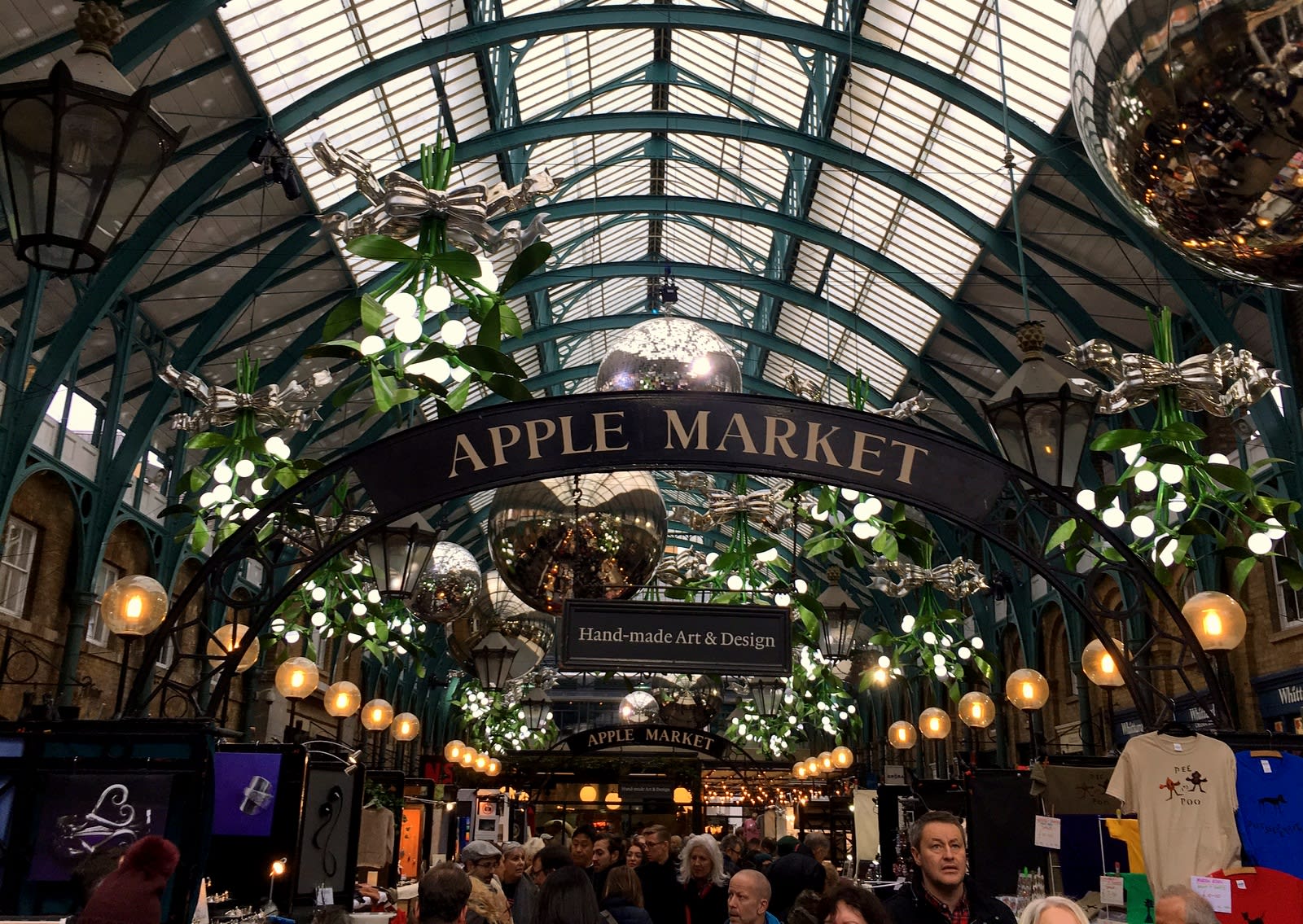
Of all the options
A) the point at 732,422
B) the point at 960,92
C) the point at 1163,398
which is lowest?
the point at 732,422

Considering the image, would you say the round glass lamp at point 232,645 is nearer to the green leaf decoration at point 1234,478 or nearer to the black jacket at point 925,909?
the black jacket at point 925,909

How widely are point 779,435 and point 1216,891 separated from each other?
2787 mm

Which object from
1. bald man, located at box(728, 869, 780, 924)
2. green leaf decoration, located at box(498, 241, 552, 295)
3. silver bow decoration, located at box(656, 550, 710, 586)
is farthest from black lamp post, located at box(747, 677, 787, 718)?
green leaf decoration, located at box(498, 241, 552, 295)

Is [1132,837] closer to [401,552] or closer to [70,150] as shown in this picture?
[401,552]

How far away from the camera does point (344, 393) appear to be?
5.84 meters

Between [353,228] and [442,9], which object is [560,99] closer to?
[442,9]

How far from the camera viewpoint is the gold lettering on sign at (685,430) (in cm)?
548

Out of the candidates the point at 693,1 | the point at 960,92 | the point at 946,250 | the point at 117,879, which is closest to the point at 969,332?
the point at 946,250

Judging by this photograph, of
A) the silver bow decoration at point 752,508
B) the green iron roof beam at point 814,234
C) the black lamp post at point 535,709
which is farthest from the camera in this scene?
the black lamp post at point 535,709

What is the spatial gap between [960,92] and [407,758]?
31.5 metres

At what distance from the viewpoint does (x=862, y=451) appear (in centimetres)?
550

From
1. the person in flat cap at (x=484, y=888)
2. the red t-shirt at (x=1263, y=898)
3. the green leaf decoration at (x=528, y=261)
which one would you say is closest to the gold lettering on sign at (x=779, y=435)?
the green leaf decoration at (x=528, y=261)

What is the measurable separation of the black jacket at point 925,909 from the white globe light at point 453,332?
3035 millimetres

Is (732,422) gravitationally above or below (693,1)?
below
